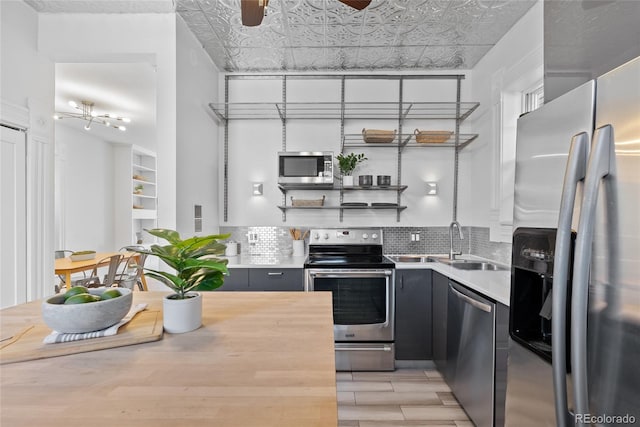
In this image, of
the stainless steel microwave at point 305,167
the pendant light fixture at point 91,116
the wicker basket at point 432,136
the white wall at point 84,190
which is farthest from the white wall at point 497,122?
the white wall at point 84,190

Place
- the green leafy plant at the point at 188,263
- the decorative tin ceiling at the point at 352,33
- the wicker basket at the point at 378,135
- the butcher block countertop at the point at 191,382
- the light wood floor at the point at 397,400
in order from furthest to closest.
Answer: the wicker basket at the point at 378,135, the decorative tin ceiling at the point at 352,33, the light wood floor at the point at 397,400, the green leafy plant at the point at 188,263, the butcher block countertop at the point at 191,382

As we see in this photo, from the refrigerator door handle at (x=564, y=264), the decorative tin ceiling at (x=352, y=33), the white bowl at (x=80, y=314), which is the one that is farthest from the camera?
the decorative tin ceiling at (x=352, y=33)

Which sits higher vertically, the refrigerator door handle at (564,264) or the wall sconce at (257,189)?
the wall sconce at (257,189)

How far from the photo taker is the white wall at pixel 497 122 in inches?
95.9

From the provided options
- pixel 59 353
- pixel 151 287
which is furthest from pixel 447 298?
pixel 151 287

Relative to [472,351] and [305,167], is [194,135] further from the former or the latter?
[472,351]

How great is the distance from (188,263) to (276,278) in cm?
175

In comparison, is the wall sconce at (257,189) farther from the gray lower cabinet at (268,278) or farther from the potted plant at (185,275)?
the potted plant at (185,275)

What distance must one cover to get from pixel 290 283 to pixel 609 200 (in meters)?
2.32

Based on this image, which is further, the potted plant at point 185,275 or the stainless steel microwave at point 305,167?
the stainless steel microwave at point 305,167

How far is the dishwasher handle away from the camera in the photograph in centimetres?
181

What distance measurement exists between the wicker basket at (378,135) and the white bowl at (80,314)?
2.64 metres

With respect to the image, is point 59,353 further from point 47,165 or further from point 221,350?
point 47,165

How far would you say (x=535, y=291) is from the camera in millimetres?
1117
